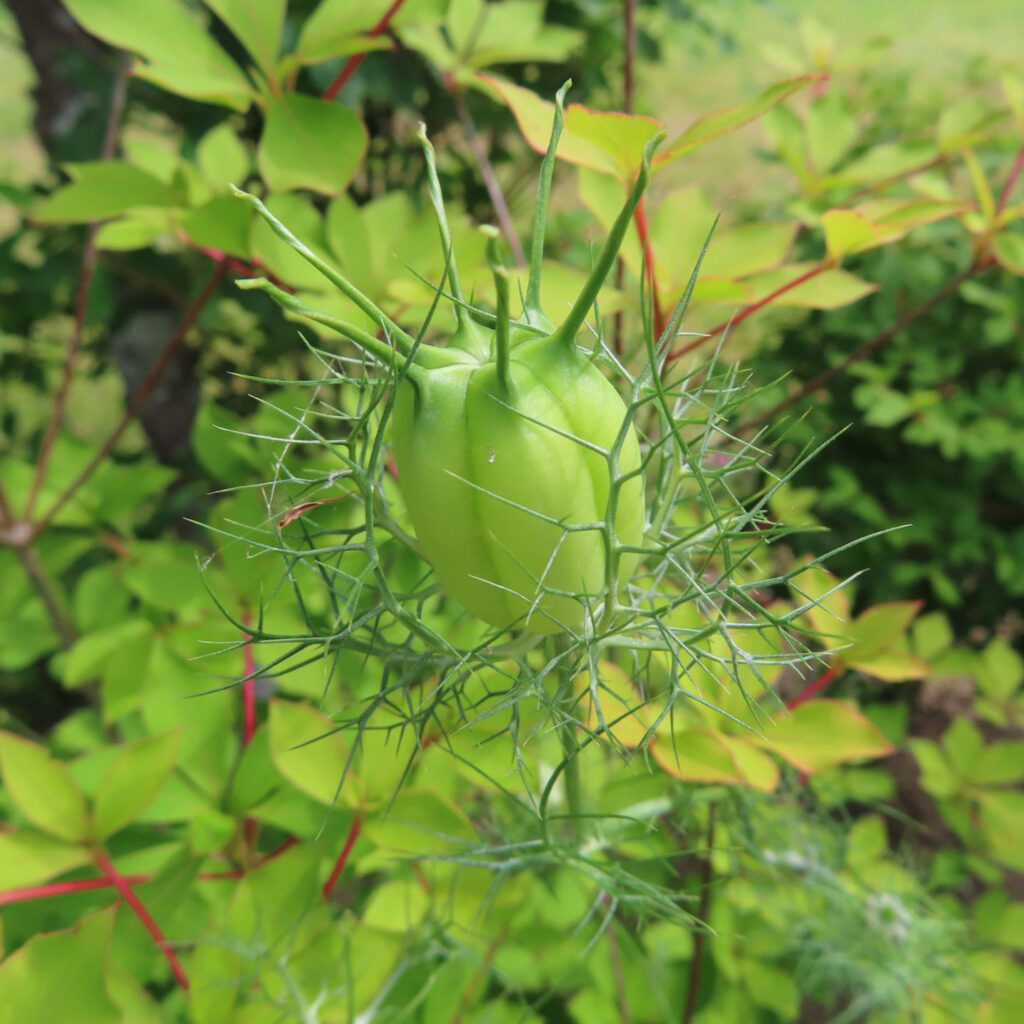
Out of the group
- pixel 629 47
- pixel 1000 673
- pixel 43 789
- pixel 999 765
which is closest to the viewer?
pixel 43 789

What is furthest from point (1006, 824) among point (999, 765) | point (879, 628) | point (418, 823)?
point (418, 823)

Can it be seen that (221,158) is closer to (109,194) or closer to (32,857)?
(109,194)

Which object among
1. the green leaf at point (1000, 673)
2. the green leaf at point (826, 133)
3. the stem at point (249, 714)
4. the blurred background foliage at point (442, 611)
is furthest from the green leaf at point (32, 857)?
the green leaf at point (1000, 673)

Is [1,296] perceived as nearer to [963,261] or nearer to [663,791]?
[663,791]

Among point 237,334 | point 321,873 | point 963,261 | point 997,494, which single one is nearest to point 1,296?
point 237,334

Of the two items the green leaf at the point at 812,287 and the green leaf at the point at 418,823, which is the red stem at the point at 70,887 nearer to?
the green leaf at the point at 418,823

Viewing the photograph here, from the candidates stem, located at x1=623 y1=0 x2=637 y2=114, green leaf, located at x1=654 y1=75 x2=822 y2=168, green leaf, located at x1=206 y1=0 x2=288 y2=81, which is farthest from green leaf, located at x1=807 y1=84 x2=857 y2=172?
green leaf, located at x1=206 y1=0 x2=288 y2=81
